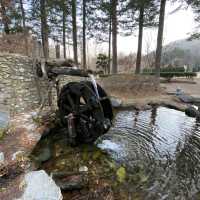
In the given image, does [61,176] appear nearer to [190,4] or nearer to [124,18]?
[190,4]

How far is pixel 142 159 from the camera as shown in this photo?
4219mm

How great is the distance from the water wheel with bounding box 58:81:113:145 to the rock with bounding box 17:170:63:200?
2.19 m

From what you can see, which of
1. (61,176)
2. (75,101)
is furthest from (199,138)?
(61,176)

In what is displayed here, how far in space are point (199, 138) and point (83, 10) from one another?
11227mm

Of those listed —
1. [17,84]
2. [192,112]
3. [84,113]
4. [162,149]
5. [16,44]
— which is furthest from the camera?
[192,112]

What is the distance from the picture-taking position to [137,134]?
5.72 metres

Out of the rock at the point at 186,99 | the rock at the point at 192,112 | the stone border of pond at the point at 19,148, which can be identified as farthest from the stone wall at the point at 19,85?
the rock at the point at 186,99

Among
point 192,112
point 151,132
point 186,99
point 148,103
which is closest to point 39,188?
point 151,132

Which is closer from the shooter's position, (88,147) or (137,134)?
(88,147)

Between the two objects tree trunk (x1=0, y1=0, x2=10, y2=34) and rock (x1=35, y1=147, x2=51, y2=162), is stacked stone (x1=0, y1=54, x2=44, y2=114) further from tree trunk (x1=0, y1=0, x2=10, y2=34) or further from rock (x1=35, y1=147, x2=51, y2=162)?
tree trunk (x1=0, y1=0, x2=10, y2=34)

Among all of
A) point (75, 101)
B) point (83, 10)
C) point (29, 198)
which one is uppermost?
point (83, 10)

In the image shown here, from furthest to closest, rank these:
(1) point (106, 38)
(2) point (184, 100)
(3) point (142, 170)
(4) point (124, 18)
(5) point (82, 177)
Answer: (1) point (106, 38)
(4) point (124, 18)
(2) point (184, 100)
(3) point (142, 170)
(5) point (82, 177)

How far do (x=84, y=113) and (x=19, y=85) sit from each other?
2.16 metres

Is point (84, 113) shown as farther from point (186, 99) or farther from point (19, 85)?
point (186, 99)
